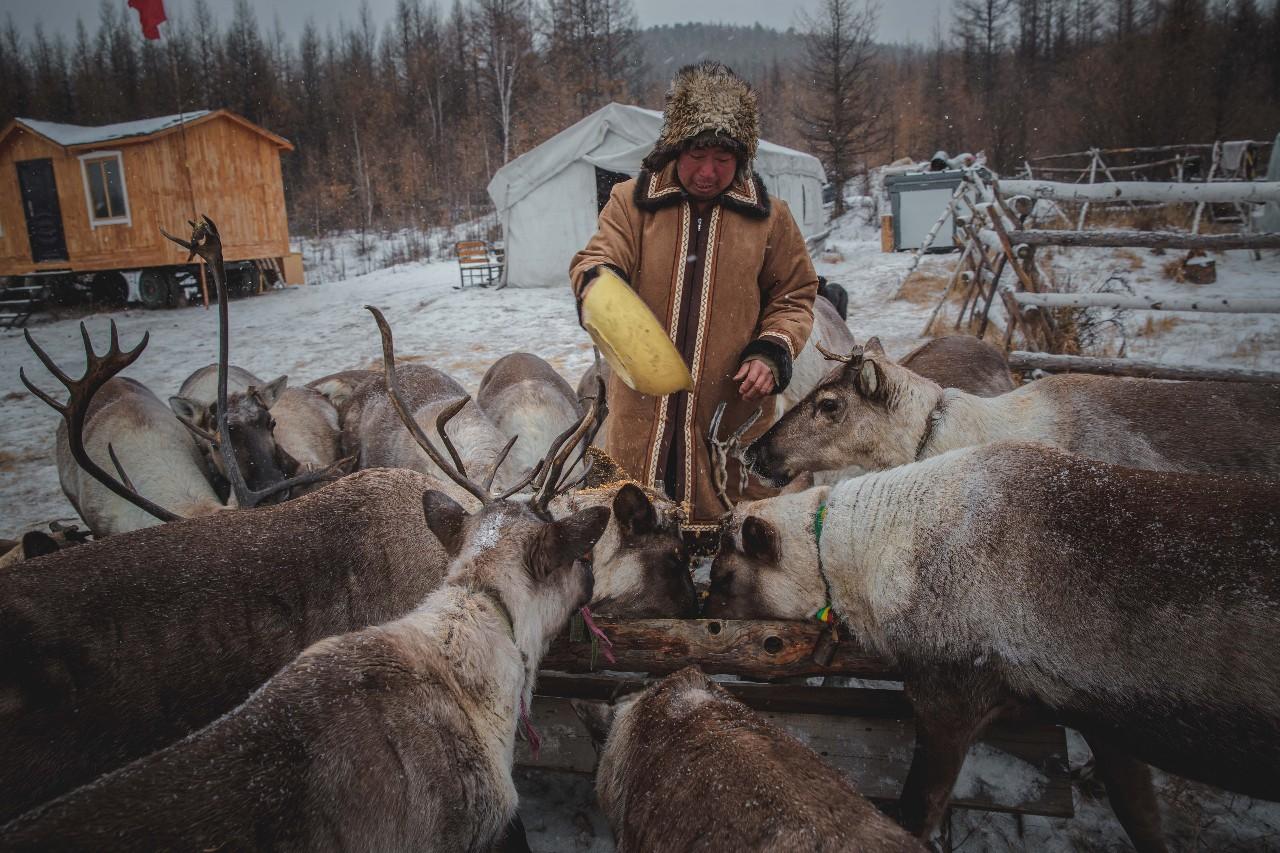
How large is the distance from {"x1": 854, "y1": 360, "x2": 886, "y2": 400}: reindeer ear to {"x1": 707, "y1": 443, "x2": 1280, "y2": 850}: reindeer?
27.7 inches

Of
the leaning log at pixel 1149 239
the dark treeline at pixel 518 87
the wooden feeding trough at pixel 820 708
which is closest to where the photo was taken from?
the wooden feeding trough at pixel 820 708

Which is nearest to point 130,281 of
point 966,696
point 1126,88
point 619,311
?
point 619,311

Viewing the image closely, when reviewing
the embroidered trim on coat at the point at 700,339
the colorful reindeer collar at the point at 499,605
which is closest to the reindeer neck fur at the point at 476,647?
the colorful reindeer collar at the point at 499,605

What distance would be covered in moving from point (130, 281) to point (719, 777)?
2314 centimetres

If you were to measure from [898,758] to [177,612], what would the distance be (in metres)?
2.33

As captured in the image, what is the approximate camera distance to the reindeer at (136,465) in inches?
166

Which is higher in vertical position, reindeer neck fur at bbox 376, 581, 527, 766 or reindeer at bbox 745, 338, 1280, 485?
reindeer at bbox 745, 338, 1280, 485

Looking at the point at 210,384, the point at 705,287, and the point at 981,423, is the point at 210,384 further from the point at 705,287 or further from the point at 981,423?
the point at 981,423

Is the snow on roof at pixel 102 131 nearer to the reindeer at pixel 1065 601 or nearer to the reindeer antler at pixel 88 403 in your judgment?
the reindeer antler at pixel 88 403

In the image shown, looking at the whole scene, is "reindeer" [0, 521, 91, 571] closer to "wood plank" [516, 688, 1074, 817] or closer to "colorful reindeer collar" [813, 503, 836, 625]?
"wood plank" [516, 688, 1074, 817]

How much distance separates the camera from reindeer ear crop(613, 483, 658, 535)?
2723 millimetres

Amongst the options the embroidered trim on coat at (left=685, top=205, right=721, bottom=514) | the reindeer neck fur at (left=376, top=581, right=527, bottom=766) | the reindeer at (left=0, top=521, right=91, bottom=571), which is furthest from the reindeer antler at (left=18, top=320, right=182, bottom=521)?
the embroidered trim on coat at (left=685, top=205, right=721, bottom=514)

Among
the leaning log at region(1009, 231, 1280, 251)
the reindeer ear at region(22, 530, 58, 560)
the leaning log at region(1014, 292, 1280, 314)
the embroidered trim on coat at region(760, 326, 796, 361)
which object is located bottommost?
the reindeer ear at region(22, 530, 58, 560)

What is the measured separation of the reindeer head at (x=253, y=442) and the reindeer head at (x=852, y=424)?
9.64 ft
